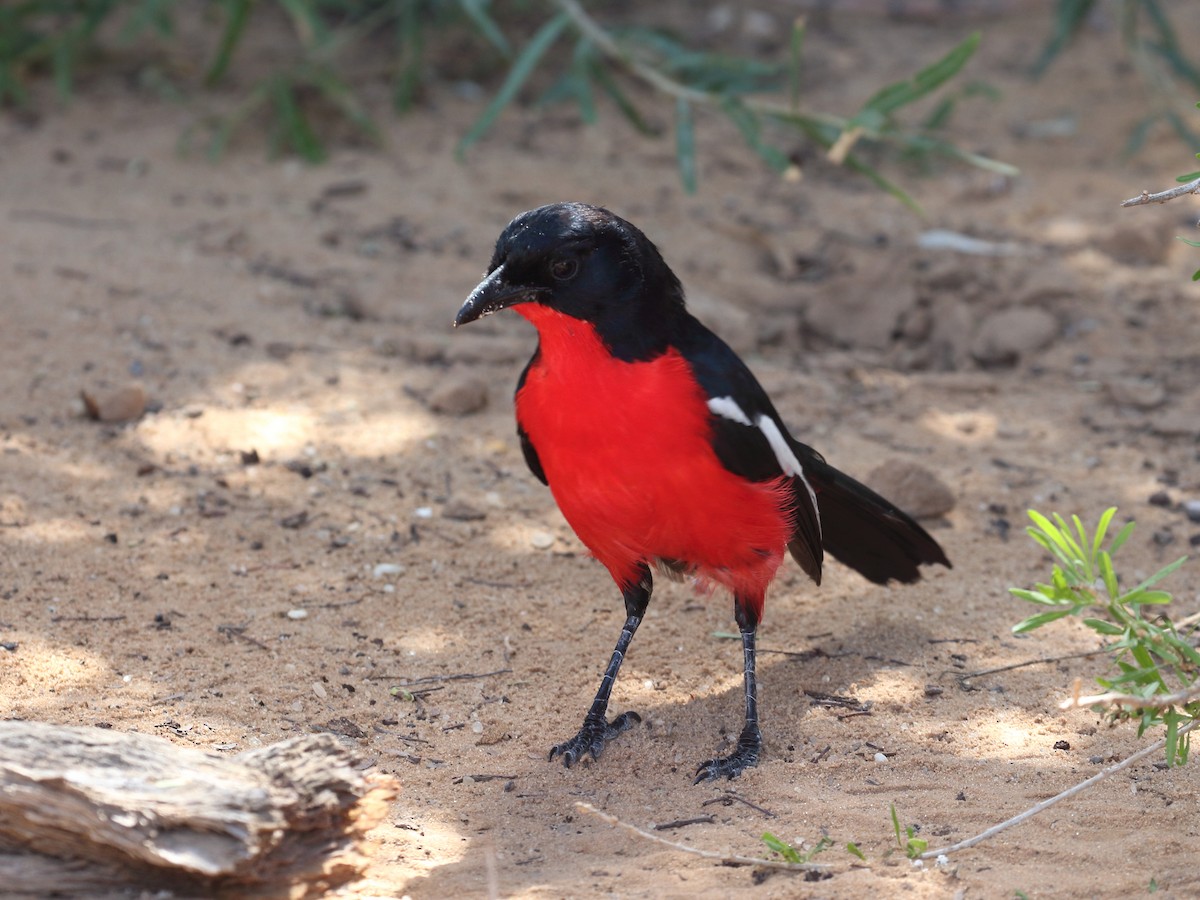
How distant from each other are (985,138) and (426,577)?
17.3 ft

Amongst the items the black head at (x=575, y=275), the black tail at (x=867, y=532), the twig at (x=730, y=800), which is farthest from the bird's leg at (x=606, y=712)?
the black head at (x=575, y=275)

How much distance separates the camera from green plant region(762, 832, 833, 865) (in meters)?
3.02

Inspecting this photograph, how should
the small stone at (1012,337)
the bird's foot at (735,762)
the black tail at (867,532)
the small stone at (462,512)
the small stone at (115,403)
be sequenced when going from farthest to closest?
the small stone at (1012,337) < the small stone at (115,403) < the small stone at (462,512) < the black tail at (867,532) < the bird's foot at (735,762)

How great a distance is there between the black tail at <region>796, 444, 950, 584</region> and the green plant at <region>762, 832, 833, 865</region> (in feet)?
4.01

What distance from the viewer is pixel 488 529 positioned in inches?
193

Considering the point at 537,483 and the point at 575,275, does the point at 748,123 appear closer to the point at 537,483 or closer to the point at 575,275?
the point at 537,483

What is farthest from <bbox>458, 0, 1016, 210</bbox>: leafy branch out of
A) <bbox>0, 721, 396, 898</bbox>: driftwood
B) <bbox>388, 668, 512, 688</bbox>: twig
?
<bbox>0, 721, 396, 898</bbox>: driftwood

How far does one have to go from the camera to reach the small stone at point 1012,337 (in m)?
6.30

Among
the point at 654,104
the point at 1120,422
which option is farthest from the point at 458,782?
the point at 654,104

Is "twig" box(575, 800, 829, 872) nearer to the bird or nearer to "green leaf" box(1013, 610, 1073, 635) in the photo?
the bird

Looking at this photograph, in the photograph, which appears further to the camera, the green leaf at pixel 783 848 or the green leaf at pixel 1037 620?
the green leaf at pixel 783 848

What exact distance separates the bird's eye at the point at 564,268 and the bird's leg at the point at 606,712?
2.88 feet

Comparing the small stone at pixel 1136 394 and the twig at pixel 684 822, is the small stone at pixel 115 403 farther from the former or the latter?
the small stone at pixel 1136 394

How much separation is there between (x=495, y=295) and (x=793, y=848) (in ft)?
5.04
